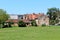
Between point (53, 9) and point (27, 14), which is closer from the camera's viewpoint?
point (27, 14)

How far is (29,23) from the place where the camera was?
9794 cm

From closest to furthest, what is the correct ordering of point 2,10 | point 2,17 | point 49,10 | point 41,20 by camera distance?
point 2,17 < point 2,10 < point 41,20 < point 49,10

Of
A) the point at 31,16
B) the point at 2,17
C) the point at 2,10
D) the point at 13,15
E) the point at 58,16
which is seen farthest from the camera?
the point at 13,15

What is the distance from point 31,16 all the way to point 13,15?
26441 mm

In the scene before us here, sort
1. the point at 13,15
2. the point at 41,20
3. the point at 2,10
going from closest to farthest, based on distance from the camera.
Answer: the point at 2,10, the point at 41,20, the point at 13,15

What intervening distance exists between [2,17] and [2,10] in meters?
12.7

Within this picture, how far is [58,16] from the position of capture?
439 feet

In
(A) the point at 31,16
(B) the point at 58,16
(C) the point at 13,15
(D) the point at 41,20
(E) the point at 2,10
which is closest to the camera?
(E) the point at 2,10

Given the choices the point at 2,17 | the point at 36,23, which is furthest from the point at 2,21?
the point at 36,23

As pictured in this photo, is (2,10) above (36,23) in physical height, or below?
above

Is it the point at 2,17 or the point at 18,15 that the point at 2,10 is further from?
the point at 18,15

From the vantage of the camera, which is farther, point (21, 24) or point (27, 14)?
point (27, 14)

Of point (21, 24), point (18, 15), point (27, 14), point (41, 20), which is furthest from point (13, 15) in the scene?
point (21, 24)

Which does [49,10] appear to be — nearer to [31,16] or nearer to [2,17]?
[31,16]
